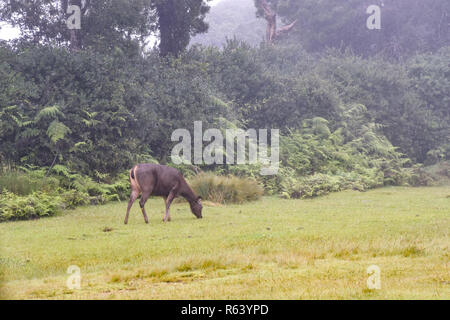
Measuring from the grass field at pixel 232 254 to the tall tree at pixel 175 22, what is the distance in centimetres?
1456

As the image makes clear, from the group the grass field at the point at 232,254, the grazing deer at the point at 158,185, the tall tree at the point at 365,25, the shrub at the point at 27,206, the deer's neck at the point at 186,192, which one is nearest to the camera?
the grass field at the point at 232,254

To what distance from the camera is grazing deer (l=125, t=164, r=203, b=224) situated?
12.9 meters

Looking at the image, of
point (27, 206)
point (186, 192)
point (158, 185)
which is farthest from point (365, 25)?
point (27, 206)

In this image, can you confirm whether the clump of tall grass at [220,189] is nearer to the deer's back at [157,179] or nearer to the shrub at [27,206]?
the deer's back at [157,179]

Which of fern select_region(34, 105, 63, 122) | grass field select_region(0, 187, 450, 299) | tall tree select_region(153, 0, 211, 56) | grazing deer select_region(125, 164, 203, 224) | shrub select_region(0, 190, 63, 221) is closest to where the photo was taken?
grass field select_region(0, 187, 450, 299)

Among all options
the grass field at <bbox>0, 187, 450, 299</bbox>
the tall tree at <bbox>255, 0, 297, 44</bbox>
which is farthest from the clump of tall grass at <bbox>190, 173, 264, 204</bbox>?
the tall tree at <bbox>255, 0, 297, 44</bbox>

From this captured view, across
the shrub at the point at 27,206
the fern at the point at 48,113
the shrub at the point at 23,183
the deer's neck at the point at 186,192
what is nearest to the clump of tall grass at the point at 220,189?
the deer's neck at the point at 186,192

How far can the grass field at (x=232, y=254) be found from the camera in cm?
642

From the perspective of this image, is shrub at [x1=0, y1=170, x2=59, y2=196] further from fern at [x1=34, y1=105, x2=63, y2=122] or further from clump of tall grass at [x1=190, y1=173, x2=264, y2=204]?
clump of tall grass at [x1=190, y1=173, x2=264, y2=204]

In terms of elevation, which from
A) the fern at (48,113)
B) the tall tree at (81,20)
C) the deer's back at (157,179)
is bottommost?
the deer's back at (157,179)

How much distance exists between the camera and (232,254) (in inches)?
345

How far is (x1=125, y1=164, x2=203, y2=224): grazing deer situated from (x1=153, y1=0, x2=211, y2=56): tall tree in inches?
588

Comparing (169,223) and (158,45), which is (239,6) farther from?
(169,223)
